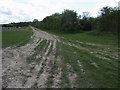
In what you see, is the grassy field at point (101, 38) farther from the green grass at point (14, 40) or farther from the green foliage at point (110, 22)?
the green grass at point (14, 40)

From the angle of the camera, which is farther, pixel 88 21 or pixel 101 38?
pixel 88 21

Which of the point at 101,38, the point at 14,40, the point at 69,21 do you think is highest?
the point at 69,21

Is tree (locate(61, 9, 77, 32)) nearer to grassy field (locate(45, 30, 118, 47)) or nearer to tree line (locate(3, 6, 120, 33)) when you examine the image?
tree line (locate(3, 6, 120, 33))

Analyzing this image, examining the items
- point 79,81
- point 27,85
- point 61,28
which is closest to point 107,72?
point 79,81

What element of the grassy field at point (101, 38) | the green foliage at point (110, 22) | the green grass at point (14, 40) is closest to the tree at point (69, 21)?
the green foliage at point (110, 22)

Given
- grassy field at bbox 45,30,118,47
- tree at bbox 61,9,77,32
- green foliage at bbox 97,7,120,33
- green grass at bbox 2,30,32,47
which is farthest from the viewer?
tree at bbox 61,9,77,32

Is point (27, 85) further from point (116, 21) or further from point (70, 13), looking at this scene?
point (70, 13)

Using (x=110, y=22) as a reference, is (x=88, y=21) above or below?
above

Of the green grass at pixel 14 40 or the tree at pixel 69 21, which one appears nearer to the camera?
the green grass at pixel 14 40

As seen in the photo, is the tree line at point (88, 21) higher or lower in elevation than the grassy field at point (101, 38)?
higher

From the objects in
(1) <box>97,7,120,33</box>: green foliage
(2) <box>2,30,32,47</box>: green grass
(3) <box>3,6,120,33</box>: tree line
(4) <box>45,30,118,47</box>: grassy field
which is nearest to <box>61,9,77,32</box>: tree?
(3) <box>3,6,120,33</box>: tree line

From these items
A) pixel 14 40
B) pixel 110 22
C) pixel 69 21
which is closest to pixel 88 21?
pixel 69 21

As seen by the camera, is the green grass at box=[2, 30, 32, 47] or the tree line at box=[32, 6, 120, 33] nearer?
the green grass at box=[2, 30, 32, 47]

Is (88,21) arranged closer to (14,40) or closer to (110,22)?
(110,22)
